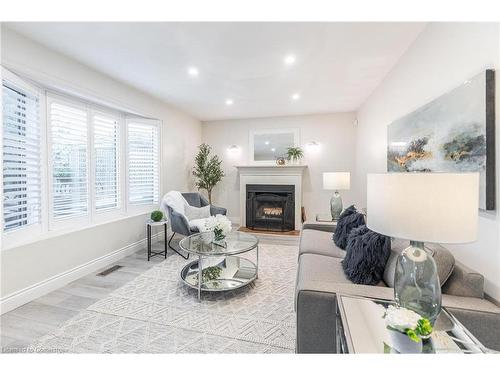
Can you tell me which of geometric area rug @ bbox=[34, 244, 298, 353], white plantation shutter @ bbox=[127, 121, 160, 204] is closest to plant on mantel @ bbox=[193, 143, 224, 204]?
white plantation shutter @ bbox=[127, 121, 160, 204]

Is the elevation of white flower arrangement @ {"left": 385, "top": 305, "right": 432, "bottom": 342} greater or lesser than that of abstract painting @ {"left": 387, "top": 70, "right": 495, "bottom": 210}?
lesser

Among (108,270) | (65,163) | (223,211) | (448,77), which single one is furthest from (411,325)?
(223,211)

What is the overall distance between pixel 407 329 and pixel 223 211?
3.75 meters

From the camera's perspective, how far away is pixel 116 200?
3.68 m

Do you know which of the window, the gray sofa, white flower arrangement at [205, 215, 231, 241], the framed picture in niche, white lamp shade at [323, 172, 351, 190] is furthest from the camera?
the framed picture in niche

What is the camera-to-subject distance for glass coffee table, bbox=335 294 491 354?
3.21ft

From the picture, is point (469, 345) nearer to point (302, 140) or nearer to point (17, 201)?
point (17, 201)

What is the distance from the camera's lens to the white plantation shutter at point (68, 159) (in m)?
2.77

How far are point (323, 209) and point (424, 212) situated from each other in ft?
15.0

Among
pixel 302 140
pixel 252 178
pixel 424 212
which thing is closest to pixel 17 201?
pixel 424 212

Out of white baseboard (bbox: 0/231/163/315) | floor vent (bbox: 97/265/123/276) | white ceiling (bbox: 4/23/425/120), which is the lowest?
floor vent (bbox: 97/265/123/276)

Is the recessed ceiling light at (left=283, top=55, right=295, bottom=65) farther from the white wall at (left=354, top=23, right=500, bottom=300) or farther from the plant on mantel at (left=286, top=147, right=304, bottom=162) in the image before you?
the plant on mantel at (left=286, top=147, right=304, bottom=162)

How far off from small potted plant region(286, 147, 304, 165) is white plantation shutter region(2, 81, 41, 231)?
4.11 m

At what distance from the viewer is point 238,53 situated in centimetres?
261
